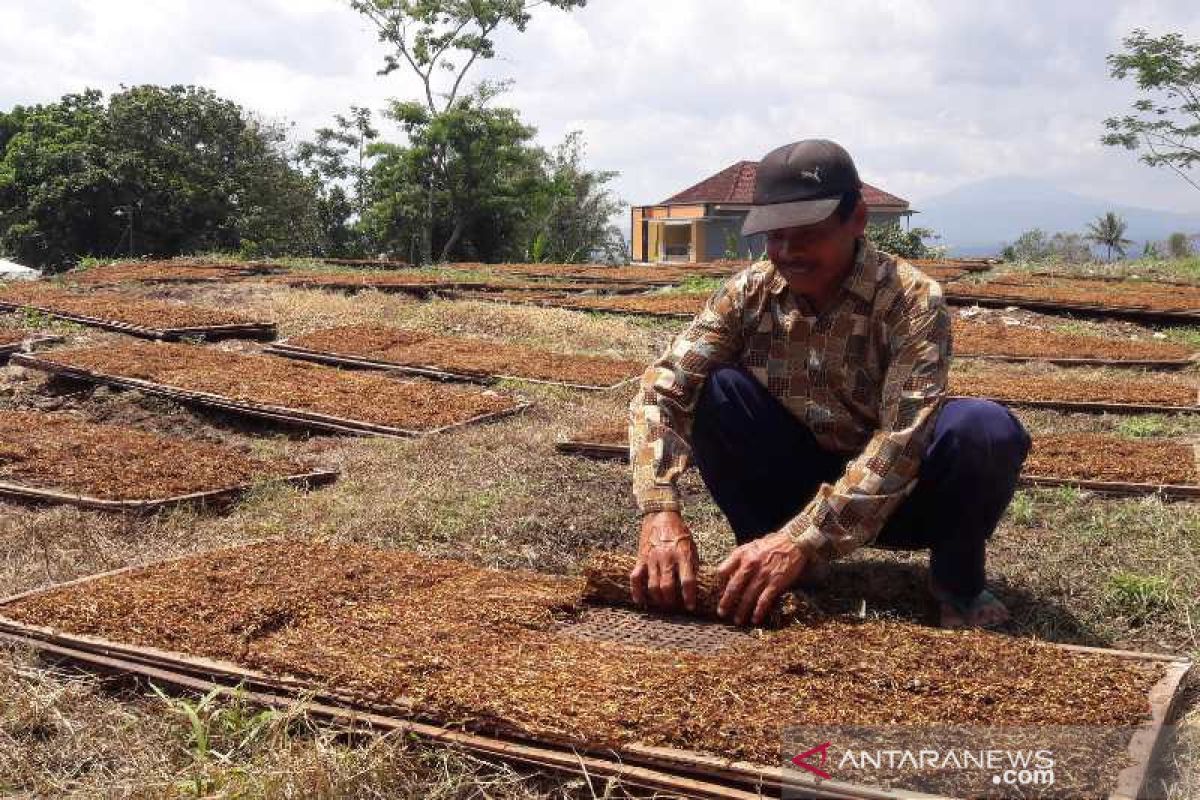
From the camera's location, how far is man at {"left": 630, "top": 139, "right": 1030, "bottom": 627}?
2.64 m

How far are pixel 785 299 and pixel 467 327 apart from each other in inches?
285

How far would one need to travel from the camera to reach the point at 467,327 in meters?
10.0

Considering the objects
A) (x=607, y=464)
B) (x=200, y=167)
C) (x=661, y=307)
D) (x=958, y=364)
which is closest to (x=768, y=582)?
(x=607, y=464)

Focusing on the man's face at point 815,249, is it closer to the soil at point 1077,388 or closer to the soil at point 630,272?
the soil at point 1077,388

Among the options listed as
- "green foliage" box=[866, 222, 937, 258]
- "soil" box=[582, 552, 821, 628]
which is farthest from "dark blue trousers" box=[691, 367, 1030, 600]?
"green foliage" box=[866, 222, 937, 258]

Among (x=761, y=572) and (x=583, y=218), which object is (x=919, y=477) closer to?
(x=761, y=572)

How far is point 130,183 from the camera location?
27234mm

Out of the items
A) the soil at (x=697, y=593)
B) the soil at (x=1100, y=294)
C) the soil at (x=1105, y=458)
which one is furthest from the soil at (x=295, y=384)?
the soil at (x=1100, y=294)

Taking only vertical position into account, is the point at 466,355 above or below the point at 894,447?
below

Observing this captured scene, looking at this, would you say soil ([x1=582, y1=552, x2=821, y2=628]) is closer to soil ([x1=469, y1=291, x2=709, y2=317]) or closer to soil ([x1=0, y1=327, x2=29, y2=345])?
soil ([x1=0, y1=327, x2=29, y2=345])

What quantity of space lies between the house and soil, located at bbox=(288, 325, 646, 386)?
32035 millimetres

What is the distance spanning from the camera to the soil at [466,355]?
7.39 metres

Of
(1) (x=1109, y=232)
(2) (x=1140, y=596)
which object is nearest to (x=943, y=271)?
(2) (x=1140, y=596)

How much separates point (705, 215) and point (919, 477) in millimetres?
39247
